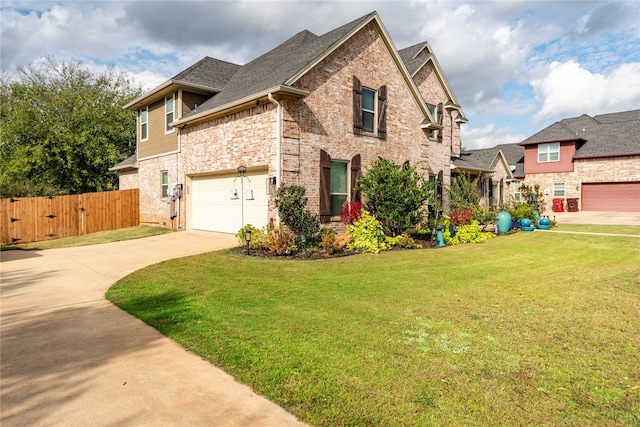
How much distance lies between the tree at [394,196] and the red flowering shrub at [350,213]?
0.59 metres

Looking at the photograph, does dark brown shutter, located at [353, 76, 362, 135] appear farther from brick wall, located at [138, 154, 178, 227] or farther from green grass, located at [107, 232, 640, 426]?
brick wall, located at [138, 154, 178, 227]

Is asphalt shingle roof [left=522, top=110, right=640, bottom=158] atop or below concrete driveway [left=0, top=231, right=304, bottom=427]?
atop

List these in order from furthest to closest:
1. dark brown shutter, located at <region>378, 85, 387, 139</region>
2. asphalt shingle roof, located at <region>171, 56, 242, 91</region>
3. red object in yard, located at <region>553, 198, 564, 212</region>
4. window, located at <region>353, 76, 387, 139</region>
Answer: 1. red object in yard, located at <region>553, 198, 564, 212</region>
2. asphalt shingle roof, located at <region>171, 56, 242, 91</region>
3. dark brown shutter, located at <region>378, 85, 387, 139</region>
4. window, located at <region>353, 76, 387, 139</region>

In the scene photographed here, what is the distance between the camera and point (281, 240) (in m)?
9.77

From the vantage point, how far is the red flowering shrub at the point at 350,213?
473 inches

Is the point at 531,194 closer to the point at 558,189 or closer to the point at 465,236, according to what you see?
the point at 558,189

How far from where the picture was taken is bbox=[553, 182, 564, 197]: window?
27337 millimetres

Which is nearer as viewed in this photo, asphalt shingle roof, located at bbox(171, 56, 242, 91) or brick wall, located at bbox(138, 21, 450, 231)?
brick wall, located at bbox(138, 21, 450, 231)

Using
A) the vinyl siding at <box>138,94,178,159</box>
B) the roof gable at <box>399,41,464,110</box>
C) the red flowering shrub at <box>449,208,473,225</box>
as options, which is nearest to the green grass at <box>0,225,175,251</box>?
the vinyl siding at <box>138,94,178,159</box>

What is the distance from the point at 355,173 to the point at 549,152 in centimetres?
2288

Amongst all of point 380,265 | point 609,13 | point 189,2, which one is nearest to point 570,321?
point 380,265

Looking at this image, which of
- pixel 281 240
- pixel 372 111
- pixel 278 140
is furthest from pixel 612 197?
→ pixel 281 240

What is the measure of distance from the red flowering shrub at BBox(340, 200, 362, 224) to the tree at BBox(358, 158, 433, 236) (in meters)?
0.59

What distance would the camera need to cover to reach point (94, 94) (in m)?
28.0
